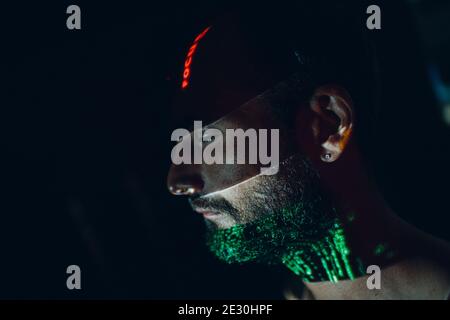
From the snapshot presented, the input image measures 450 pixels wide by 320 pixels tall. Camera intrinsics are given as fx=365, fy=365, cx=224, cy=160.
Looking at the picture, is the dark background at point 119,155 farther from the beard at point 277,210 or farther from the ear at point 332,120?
the beard at point 277,210

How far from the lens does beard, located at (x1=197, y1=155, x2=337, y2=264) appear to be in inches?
70.4

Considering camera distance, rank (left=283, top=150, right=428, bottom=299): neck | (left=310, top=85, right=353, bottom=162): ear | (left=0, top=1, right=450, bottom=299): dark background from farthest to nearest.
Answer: (left=0, top=1, right=450, bottom=299): dark background < (left=283, top=150, right=428, bottom=299): neck < (left=310, top=85, right=353, bottom=162): ear

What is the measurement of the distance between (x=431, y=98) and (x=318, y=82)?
53.8 inches

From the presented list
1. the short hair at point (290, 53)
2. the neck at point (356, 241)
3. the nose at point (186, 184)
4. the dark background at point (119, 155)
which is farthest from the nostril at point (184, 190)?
the dark background at point (119, 155)

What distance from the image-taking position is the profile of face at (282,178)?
176 centimetres

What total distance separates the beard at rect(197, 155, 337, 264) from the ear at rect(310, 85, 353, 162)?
0.43 feet

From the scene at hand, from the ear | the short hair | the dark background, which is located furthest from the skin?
the dark background

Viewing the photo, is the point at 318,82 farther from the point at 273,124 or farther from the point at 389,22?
the point at 389,22

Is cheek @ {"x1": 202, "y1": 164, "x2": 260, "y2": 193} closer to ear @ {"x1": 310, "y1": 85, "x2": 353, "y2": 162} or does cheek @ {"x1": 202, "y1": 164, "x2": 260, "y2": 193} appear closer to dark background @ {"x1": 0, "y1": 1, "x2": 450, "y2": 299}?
ear @ {"x1": 310, "y1": 85, "x2": 353, "y2": 162}

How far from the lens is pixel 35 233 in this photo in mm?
2729

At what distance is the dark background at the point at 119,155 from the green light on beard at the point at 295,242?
0.92m

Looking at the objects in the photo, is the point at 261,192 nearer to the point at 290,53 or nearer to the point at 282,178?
the point at 282,178
